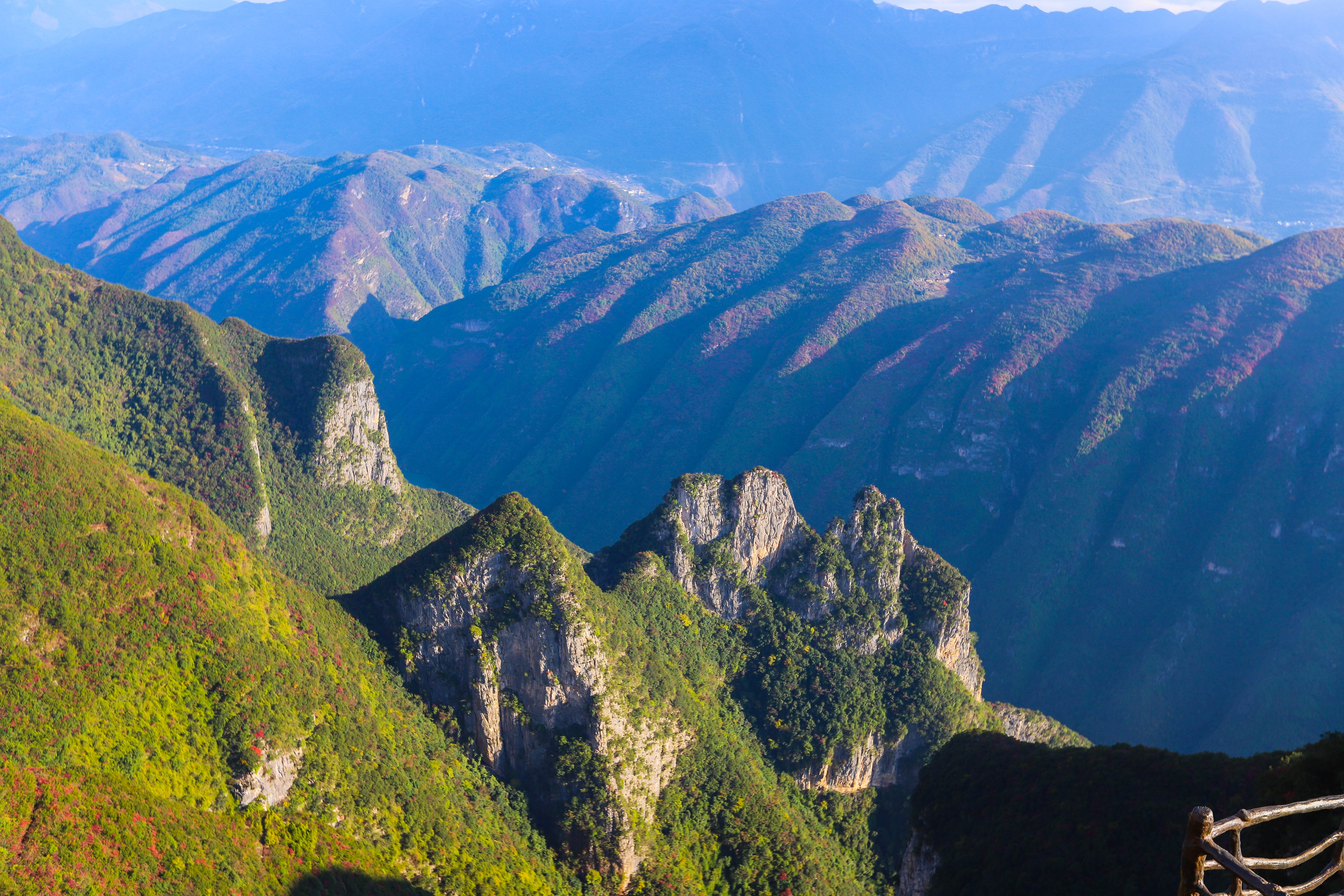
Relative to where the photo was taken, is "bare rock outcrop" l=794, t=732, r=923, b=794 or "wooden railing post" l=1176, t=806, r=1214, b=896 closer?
"wooden railing post" l=1176, t=806, r=1214, b=896

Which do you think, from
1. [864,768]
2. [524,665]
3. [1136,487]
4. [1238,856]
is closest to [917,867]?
[864,768]

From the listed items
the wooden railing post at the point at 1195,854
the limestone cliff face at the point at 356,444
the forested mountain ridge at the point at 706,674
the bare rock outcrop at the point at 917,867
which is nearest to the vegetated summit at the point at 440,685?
the forested mountain ridge at the point at 706,674

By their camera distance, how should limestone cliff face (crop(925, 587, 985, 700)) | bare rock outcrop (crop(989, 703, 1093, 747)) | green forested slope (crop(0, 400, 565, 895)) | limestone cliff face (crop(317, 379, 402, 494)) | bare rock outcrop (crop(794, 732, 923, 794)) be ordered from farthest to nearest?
limestone cliff face (crop(317, 379, 402, 494))
bare rock outcrop (crop(989, 703, 1093, 747))
limestone cliff face (crop(925, 587, 985, 700))
bare rock outcrop (crop(794, 732, 923, 794))
green forested slope (crop(0, 400, 565, 895))

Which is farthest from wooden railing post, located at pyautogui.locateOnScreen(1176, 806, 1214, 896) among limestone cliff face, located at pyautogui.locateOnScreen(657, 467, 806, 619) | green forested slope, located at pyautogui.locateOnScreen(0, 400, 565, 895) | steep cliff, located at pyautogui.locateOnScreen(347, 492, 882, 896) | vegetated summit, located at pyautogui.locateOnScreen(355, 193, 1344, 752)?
vegetated summit, located at pyautogui.locateOnScreen(355, 193, 1344, 752)

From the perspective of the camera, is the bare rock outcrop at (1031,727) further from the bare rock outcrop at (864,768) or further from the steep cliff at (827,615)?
the bare rock outcrop at (864,768)

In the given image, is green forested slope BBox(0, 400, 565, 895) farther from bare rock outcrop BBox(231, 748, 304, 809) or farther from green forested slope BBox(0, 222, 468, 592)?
green forested slope BBox(0, 222, 468, 592)

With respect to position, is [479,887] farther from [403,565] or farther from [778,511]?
[778,511]

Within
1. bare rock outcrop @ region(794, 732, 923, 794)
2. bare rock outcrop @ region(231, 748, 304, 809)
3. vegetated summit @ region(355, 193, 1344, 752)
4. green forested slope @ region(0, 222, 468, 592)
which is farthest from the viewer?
vegetated summit @ region(355, 193, 1344, 752)

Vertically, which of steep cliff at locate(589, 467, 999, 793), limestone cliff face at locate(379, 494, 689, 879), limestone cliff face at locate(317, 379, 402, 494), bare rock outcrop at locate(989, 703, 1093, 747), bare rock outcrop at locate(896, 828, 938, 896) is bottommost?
bare rock outcrop at locate(989, 703, 1093, 747)
